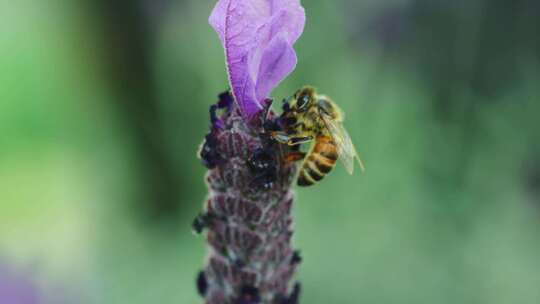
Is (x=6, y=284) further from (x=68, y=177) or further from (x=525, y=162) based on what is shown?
(x=525, y=162)

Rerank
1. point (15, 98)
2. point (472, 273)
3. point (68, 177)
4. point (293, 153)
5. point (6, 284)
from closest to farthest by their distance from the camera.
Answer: point (293, 153) < point (6, 284) < point (472, 273) < point (68, 177) < point (15, 98)

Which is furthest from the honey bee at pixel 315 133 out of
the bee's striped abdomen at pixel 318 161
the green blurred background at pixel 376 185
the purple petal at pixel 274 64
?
the green blurred background at pixel 376 185

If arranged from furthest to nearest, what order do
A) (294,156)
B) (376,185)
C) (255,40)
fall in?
(376,185)
(294,156)
(255,40)

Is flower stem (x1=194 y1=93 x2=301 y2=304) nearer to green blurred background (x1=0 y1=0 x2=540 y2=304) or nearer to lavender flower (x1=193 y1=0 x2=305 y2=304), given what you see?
lavender flower (x1=193 y1=0 x2=305 y2=304)

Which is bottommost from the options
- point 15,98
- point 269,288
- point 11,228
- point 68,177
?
point 269,288

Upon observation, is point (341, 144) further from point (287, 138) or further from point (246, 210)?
point (246, 210)

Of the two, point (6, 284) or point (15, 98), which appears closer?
point (6, 284)

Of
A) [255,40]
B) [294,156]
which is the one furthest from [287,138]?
[255,40]

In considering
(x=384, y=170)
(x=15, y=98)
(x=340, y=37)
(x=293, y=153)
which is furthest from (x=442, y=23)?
(x=15, y=98)
